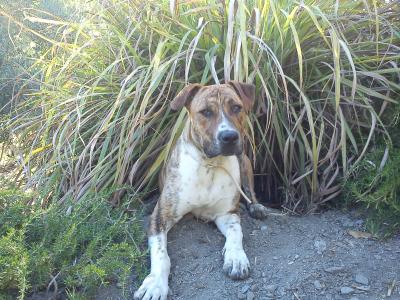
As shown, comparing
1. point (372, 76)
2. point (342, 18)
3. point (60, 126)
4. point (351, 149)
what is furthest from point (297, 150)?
point (60, 126)

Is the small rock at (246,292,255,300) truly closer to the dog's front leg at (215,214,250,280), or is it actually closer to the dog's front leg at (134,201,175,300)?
the dog's front leg at (215,214,250,280)

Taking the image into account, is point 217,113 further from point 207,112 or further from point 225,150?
point 225,150

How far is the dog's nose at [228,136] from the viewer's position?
11.8ft

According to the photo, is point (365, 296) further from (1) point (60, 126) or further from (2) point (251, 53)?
(1) point (60, 126)

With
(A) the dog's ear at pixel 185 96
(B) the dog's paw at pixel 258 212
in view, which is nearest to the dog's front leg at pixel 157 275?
(B) the dog's paw at pixel 258 212

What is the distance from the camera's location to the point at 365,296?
3.20 m

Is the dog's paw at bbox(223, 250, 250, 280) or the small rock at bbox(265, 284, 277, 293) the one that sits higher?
the dog's paw at bbox(223, 250, 250, 280)

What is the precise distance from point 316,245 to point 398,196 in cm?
71

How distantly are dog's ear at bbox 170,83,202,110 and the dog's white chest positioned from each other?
35 centimetres

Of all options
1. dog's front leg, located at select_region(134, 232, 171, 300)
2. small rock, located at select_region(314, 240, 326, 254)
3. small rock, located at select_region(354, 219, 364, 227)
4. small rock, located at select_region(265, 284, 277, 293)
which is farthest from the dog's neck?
small rock, located at select_region(354, 219, 364, 227)

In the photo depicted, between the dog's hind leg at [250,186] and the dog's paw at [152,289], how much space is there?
1.24 m

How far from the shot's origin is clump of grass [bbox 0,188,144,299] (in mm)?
3010

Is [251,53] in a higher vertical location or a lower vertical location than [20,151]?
higher

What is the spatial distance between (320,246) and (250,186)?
992mm
